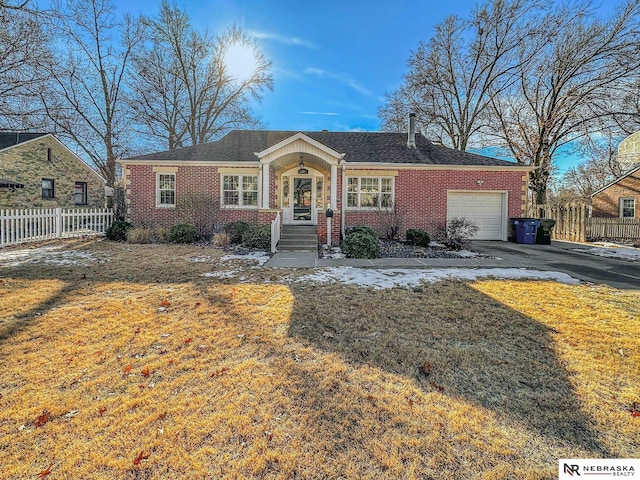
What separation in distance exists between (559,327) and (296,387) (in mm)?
3563

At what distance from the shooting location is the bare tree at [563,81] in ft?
53.5

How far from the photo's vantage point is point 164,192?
554 inches

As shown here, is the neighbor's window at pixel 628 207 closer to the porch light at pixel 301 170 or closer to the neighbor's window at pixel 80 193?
the porch light at pixel 301 170

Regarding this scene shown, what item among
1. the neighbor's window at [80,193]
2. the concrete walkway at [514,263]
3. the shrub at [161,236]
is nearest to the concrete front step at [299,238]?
the concrete walkway at [514,263]

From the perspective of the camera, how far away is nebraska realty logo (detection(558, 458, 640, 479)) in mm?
1858

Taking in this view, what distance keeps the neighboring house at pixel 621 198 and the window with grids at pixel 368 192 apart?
59.7 feet

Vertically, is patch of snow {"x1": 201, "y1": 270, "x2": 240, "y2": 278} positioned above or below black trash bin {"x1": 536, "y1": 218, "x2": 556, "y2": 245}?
below

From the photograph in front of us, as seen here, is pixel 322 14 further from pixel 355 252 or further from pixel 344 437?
pixel 344 437

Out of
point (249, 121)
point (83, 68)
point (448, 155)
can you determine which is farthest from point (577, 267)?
point (83, 68)

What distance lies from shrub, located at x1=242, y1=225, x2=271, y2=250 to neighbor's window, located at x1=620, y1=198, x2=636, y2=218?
24.3 m

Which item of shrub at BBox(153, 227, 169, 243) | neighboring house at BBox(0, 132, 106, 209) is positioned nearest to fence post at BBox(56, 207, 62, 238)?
shrub at BBox(153, 227, 169, 243)

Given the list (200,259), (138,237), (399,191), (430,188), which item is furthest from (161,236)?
(430,188)

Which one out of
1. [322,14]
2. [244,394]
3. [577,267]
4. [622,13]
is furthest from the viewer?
[622,13]

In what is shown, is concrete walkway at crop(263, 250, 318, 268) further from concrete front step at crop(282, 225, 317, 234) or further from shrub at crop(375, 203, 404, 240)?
shrub at crop(375, 203, 404, 240)
